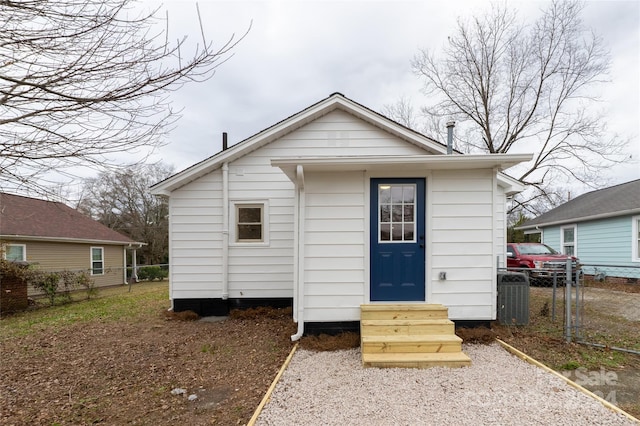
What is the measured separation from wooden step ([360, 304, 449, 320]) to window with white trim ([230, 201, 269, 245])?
3.27 meters

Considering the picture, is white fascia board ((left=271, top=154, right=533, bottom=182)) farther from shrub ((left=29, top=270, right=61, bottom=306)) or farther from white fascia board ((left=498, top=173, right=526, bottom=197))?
shrub ((left=29, top=270, right=61, bottom=306))

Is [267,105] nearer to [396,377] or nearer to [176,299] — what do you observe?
[176,299]

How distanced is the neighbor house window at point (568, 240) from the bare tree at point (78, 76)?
17.2 m

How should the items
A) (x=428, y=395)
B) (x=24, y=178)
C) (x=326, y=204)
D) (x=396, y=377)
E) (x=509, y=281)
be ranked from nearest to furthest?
(x=24, y=178)
(x=428, y=395)
(x=396, y=377)
(x=326, y=204)
(x=509, y=281)

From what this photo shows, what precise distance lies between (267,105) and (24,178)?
28.1ft

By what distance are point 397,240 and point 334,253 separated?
107 cm

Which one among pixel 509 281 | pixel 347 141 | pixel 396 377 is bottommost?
pixel 396 377

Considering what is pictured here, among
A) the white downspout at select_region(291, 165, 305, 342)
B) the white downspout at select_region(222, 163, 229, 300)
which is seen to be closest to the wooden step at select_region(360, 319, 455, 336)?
the white downspout at select_region(291, 165, 305, 342)

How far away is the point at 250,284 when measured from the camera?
23.3ft

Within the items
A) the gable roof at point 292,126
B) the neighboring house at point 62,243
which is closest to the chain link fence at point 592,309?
the gable roof at point 292,126

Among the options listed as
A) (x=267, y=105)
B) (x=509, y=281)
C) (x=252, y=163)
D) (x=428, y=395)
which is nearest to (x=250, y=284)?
(x=252, y=163)

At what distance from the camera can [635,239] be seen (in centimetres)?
1092

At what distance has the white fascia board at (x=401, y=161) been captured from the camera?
15.2ft

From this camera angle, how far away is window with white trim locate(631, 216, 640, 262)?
1085cm
